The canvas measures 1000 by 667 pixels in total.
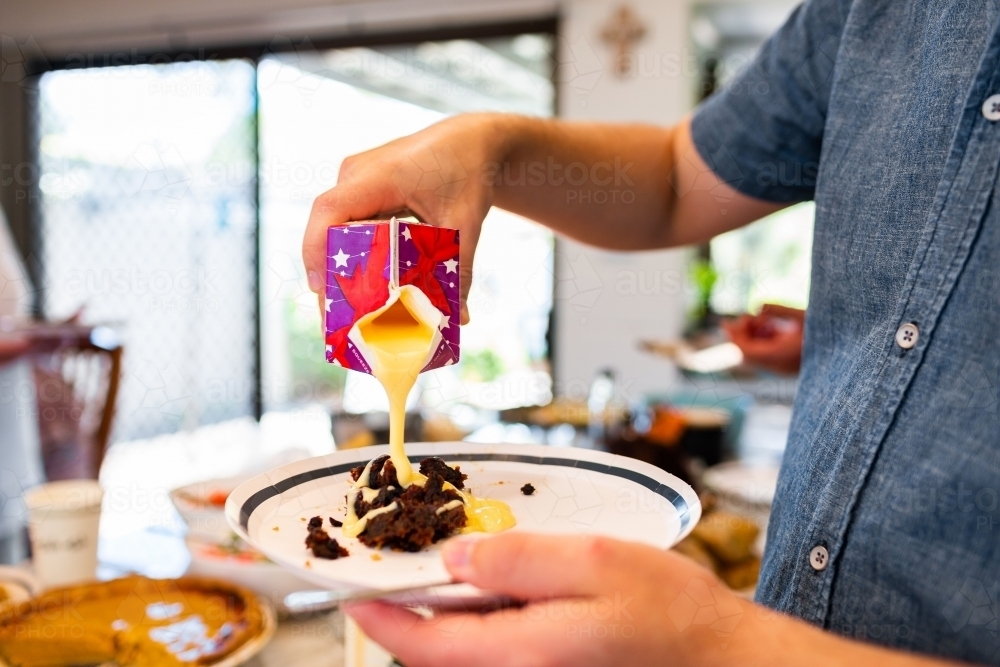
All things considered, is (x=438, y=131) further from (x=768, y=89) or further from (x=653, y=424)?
(x=653, y=424)

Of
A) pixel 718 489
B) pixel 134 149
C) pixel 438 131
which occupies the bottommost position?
pixel 718 489

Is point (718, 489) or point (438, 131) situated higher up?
point (438, 131)

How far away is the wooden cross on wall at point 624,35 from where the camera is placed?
14.2 ft

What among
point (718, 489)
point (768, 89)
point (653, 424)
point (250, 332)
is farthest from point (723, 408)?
point (250, 332)

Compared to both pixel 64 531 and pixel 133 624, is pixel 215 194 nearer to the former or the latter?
pixel 64 531

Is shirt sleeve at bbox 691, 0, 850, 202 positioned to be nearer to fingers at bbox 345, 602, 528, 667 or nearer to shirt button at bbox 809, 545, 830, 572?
shirt button at bbox 809, 545, 830, 572

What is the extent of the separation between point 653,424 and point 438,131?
1.63m

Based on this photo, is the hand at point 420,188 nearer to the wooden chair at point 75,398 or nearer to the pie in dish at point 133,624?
the pie in dish at point 133,624

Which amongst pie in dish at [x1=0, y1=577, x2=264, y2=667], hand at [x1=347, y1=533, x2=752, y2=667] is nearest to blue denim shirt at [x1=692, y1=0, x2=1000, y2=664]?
hand at [x1=347, y1=533, x2=752, y2=667]

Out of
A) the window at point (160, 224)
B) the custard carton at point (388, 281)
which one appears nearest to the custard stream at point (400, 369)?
the custard carton at point (388, 281)

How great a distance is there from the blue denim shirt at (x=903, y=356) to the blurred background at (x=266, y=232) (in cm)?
190

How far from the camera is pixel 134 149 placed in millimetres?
5766

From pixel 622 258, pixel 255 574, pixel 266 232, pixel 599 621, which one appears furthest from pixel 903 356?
pixel 266 232

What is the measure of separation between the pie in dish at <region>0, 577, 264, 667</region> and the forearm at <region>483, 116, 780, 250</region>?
29.3 inches
